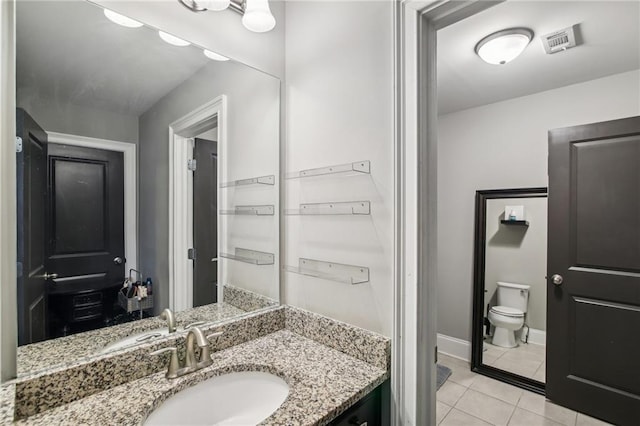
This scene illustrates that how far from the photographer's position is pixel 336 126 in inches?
48.5

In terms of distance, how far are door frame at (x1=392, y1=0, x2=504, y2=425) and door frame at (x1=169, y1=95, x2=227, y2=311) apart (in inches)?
32.0

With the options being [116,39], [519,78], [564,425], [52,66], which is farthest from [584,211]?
[52,66]

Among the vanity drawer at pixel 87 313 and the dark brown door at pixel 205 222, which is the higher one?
the dark brown door at pixel 205 222

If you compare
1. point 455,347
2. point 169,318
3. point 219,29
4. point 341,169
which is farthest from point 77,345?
point 455,347

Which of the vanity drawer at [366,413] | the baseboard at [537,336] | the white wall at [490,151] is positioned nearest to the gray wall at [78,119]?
the vanity drawer at [366,413]

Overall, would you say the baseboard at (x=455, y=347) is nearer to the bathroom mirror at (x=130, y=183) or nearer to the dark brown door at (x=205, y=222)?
the bathroom mirror at (x=130, y=183)

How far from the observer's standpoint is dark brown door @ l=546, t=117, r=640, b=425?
1917mm

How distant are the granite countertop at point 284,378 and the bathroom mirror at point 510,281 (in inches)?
87.7

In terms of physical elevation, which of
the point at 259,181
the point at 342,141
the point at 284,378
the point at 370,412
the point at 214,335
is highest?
the point at 342,141

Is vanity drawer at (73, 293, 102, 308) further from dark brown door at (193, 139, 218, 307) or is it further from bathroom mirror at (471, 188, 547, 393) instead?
bathroom mirror at (471, 188, 547, 393)

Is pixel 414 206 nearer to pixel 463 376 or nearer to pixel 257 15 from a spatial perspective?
pixel 257 15

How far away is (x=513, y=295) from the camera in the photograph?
2.85m

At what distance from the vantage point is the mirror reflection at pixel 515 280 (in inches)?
107

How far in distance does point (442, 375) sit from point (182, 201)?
259 cm
